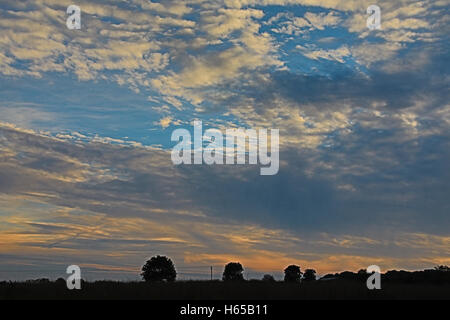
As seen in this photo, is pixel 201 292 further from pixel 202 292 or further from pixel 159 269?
pixel 159 269

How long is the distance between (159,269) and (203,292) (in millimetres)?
90606

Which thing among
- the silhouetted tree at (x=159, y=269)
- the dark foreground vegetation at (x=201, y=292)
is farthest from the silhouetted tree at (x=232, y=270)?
the dark foreground vegetation at (x=201, y=292)

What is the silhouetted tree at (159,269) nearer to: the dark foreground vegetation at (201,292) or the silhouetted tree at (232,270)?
the silhouetted tree at (232,270)

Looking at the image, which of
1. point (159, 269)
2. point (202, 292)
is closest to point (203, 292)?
point (202, 292)

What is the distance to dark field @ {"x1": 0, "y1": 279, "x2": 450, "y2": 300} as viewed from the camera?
35.9 m

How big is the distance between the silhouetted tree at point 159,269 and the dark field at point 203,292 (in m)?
81.3

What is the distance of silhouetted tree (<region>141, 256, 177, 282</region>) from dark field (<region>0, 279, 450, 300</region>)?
81.3 m

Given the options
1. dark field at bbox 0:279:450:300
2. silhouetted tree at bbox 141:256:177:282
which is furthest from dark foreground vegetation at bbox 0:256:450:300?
silhouetted tree at bbox 141:256:177:282

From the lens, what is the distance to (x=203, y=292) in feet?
124
